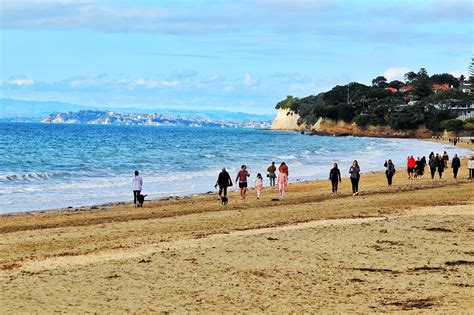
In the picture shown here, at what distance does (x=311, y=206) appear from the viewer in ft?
71.5

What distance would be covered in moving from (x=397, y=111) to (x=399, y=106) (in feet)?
20.5

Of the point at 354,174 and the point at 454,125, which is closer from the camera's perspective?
the point at 354,174

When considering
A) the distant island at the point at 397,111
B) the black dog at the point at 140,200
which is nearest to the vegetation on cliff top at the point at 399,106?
the distant island at the point at 397,111

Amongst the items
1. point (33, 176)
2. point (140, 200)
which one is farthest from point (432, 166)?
point (33, 176)

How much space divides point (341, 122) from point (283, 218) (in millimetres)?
152106

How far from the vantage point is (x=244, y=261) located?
1193cm

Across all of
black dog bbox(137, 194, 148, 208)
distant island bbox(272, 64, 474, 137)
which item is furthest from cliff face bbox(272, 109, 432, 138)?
black dog bbox(137, 194, 148, 208)

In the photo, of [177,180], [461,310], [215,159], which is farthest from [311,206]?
[215,159]

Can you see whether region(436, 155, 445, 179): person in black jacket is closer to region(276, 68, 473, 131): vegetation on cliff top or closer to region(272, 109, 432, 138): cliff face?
region(276, 68, 473, 131): vegetation on cliff top

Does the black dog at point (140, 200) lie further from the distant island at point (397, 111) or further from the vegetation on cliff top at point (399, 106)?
the vegetation on cliff top at point (399, 106)

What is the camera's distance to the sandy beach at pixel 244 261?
9375 mm

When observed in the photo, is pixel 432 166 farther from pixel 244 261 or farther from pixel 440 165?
pixel 244 261

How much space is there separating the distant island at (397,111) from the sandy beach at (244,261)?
356ft

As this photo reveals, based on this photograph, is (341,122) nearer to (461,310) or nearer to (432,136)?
(432,136)
